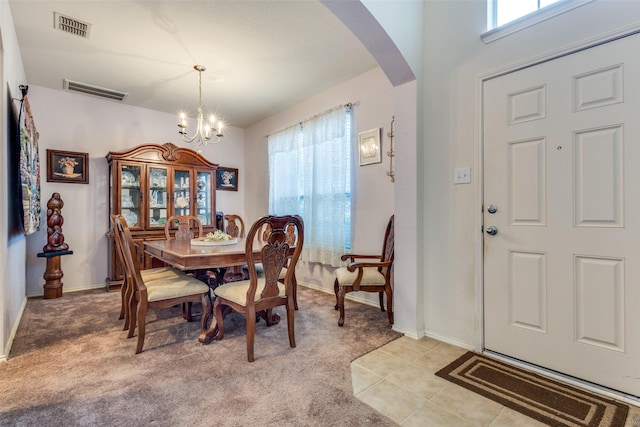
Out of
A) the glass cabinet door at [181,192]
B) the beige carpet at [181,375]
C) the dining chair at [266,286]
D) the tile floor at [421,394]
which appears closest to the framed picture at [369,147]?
the dining chair at [266,286]

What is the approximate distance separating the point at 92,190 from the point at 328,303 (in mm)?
3444

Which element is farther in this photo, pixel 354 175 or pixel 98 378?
pixel 354 175

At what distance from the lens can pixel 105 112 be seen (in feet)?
13.2

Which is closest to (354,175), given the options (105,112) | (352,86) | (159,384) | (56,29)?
(352,86)

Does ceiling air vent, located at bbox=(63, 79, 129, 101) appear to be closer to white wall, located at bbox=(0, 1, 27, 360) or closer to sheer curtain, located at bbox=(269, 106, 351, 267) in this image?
white wall, located at bbox=(0, 1, 27, 360)

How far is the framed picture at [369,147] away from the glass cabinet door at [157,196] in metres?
2.75

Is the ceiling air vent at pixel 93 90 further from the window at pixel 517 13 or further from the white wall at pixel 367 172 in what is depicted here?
the window at pixel 517 13

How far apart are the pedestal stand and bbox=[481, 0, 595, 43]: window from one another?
4.57 metres

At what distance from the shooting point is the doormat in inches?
55.5

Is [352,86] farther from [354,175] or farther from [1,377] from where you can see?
[1,377]

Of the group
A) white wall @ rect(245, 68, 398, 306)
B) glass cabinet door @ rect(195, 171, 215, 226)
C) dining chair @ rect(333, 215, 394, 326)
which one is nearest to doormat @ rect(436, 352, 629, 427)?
dining chair @ rect(333, 215, 394, 326)

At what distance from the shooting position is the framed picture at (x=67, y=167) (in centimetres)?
367

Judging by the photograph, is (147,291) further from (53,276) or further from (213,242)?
(53,276)

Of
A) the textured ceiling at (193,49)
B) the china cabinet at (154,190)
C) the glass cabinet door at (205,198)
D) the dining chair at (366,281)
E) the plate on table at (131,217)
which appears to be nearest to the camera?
the textured ceiling at (193,49)
